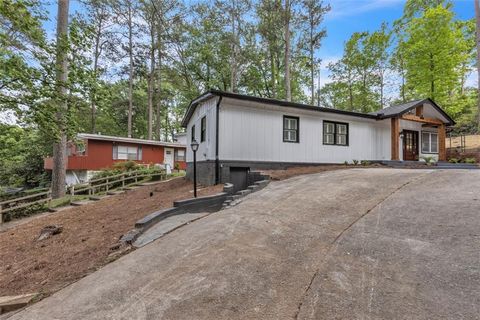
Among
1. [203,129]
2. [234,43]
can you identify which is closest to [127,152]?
[203,129]

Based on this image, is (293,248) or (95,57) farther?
(95,57)

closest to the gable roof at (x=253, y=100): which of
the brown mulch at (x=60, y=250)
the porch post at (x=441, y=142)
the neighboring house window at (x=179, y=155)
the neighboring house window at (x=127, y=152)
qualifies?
the brown mulch at (x=60, y=250)

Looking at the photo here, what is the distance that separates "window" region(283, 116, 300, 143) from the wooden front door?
26.8 ft

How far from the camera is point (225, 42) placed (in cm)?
2212

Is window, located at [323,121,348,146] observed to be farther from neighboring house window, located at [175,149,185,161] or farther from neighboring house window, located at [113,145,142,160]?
neighboring house window, located at [175,149,185,161]

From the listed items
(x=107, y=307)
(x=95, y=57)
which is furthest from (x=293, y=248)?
(x=95, y=57)

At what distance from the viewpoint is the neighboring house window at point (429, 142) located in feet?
52.3

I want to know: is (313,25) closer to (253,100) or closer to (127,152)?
(253,100)

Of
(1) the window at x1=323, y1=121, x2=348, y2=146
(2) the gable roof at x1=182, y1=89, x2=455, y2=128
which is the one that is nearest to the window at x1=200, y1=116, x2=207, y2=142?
(2) the gable roof at x1=182, y1=89, x2=455, y2=128

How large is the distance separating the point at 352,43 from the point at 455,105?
11.1 m

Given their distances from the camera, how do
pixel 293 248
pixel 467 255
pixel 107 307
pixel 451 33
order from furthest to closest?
pixel 451 33, pixel 293 248, pixel 467 255, pixel 107 307

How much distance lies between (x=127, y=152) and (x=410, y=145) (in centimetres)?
2023

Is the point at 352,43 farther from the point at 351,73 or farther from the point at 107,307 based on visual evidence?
the point at 107,307

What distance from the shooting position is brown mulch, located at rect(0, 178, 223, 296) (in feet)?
12.7
